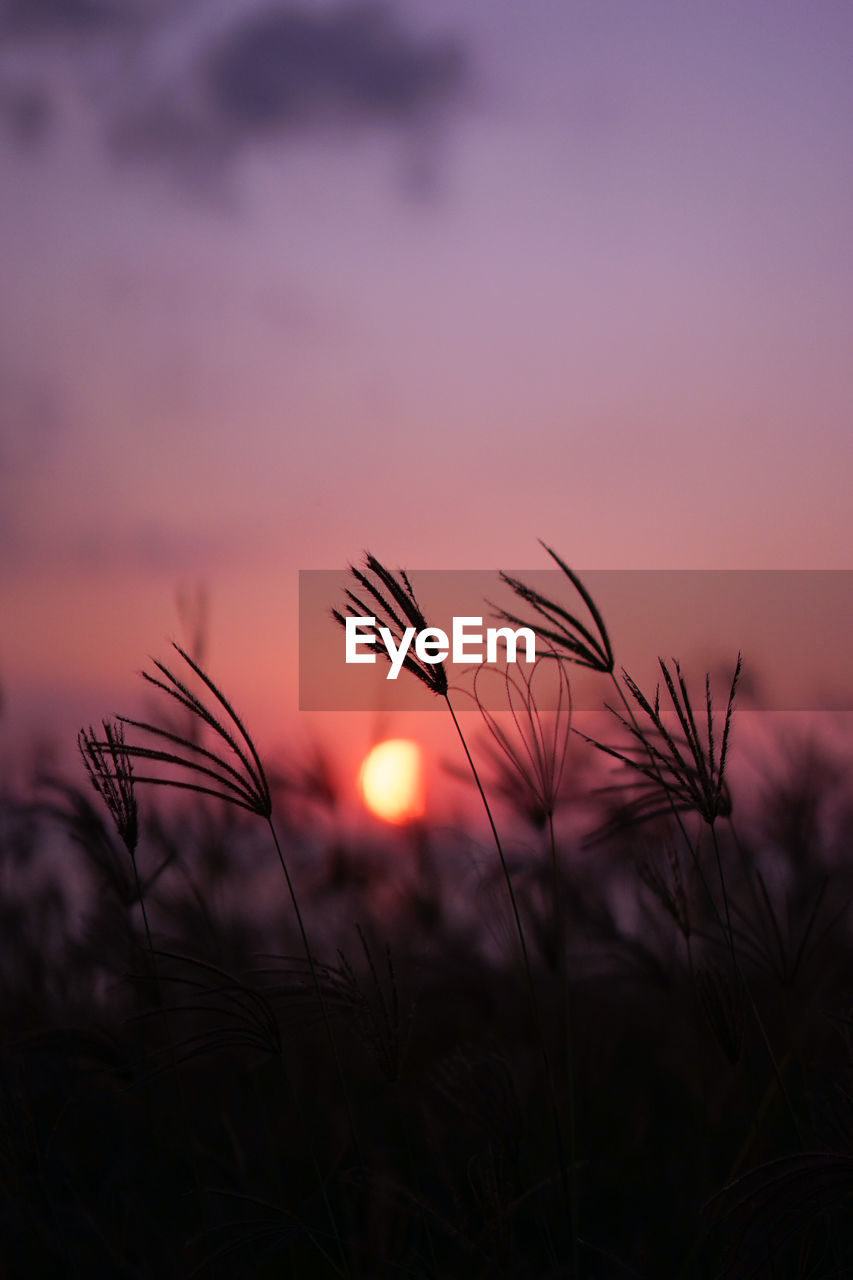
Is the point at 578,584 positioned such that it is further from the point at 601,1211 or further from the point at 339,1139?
the point at 339,1139

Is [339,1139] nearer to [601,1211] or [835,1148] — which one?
[601,1211]

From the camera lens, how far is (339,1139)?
4418 millimetres

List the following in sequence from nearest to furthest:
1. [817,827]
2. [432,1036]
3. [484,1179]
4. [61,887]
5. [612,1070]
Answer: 1. [484,1179]
2. [817,827]
3. [612,1070]
4. [432,1036]
5. [61,887]

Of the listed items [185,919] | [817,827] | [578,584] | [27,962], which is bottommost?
[27,962]

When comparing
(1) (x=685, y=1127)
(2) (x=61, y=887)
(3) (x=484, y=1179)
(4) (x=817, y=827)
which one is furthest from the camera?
(2) (x=61, y=887)

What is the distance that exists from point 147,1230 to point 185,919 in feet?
3.89

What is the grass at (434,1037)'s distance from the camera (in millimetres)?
2148

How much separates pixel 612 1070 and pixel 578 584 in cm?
396

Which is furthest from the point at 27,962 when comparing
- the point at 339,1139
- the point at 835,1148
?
the point at 835,1148

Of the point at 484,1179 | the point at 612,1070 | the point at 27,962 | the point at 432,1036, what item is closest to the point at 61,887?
the point at 27,962

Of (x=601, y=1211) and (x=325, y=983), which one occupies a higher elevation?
(x=325, y=983)

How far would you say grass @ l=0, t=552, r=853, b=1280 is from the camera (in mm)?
2148

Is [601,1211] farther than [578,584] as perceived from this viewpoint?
Yes

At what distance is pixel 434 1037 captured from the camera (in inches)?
Answer: 231
